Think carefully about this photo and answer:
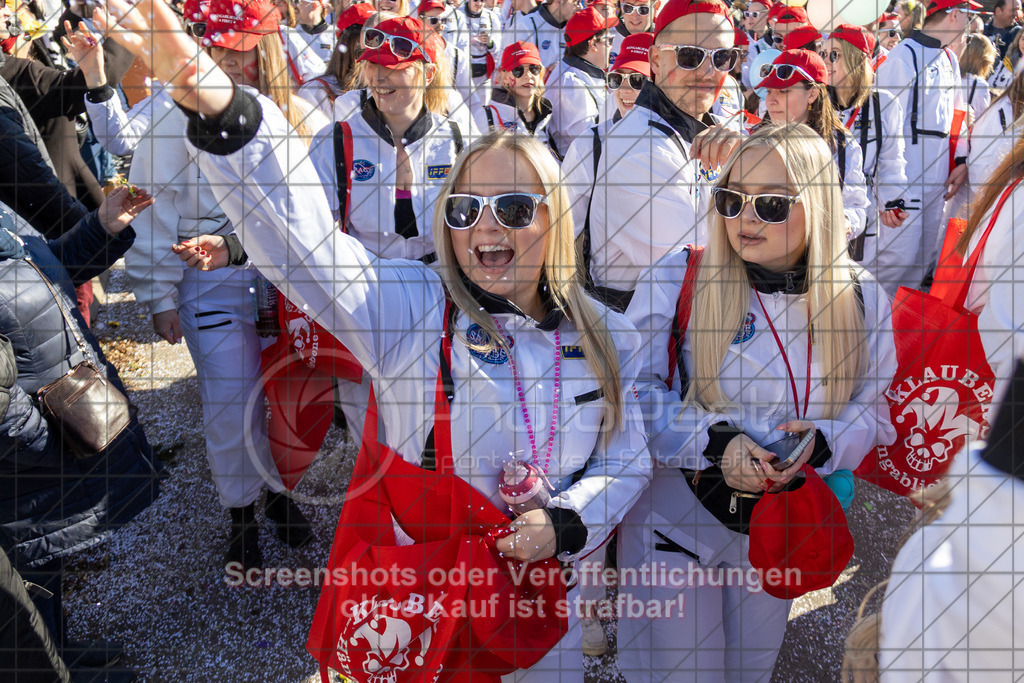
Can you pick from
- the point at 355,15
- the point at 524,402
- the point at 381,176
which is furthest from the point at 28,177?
the point at 524,402

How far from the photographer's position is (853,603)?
2551 mm

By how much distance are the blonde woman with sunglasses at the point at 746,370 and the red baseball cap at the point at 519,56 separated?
103 inches

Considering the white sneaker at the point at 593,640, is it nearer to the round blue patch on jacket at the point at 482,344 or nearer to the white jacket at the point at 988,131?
the round blue patch on jacket at the point at 482,344

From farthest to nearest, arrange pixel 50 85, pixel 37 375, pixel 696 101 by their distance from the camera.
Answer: pixel 50 85
pixel 696 101
pixel 37 375

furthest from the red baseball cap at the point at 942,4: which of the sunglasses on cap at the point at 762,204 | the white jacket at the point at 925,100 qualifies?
the sunglasses on cap at the point at 762,204

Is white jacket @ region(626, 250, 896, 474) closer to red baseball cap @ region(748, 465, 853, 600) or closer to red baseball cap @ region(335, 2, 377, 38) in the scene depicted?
red baseball cap @ region(748, 465, 853, 600)

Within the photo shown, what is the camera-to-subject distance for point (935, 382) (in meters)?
1.87

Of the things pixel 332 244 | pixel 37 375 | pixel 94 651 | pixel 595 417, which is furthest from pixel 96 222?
pixel 595 417

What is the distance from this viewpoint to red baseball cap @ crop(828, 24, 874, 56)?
130 inches

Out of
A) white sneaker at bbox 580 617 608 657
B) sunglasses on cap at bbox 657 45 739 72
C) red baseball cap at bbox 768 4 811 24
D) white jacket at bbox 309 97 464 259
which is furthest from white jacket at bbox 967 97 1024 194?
white sneaker at bbox 580 617 608 657

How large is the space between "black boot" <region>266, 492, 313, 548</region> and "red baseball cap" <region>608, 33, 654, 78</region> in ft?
7.25

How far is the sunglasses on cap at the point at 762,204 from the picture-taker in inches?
67.0

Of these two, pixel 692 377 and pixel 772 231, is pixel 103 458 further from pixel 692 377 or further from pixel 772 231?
pixel 772 231

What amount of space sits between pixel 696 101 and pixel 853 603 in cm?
162
